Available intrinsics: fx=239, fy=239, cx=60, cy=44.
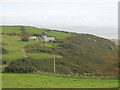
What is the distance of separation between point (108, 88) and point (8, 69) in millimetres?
24612

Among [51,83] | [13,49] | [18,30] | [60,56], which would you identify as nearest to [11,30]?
[18,30]

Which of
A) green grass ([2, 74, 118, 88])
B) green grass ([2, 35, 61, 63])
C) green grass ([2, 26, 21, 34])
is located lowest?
green grass ([2, 74, 118, 88])

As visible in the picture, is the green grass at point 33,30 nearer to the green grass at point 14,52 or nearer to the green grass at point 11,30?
the green grass at point 11,30

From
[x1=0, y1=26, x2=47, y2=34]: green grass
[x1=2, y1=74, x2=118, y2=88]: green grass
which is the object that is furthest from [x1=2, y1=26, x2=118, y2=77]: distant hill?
[x1=2, y1=74, x2=118, y2=88]: green grass

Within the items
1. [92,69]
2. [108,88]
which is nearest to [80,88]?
[108,88]

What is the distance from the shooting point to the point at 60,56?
63.8 m

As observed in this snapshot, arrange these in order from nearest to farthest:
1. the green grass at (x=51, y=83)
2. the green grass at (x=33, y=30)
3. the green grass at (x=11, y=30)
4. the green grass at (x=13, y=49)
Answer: the green grass at (x=51, y=83) → the green grass at (x=13, y=49) → the green grass at (x=11, y=30) → the green grass at (x=33, y=30)

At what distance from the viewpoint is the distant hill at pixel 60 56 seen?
48.4 meters

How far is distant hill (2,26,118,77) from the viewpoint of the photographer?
159 ft

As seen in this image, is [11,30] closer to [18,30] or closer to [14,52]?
[18,30]

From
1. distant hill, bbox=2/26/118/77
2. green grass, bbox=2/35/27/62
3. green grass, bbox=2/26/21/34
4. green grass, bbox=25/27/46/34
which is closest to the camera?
distant hill, bbox=2/26/118/77

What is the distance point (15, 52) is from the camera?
192 ft

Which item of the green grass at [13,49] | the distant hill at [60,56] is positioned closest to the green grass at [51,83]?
the distant hill at [60,56]

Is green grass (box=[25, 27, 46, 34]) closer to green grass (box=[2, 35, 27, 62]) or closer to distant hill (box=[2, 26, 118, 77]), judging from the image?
distant hill (box=[2, 26, 118, 77])
